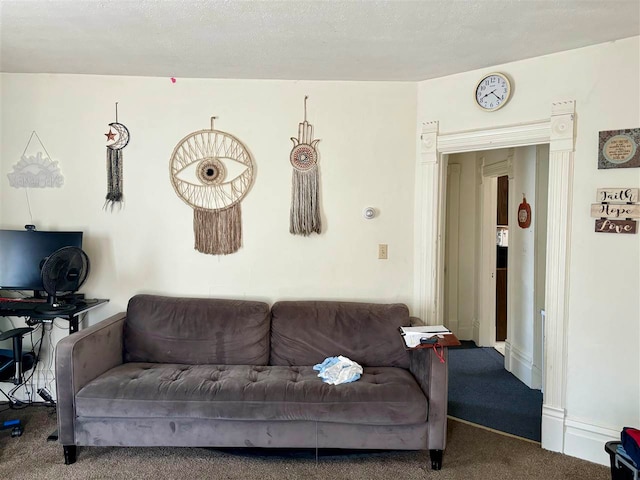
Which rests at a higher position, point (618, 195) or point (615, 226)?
point (618, 195)

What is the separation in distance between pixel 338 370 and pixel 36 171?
2633 millimetres

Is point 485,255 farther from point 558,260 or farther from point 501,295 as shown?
point 558,260

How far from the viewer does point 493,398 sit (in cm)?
296

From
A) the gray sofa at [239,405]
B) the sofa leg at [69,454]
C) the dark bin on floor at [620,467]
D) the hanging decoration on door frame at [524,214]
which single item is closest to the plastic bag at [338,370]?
the gray sofa at [239,405]

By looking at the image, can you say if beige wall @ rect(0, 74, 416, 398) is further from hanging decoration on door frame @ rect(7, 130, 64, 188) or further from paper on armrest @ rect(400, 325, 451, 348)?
paper on armrest @ rect(400, 325, 451, 348)

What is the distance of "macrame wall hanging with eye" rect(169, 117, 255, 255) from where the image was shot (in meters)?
2.81

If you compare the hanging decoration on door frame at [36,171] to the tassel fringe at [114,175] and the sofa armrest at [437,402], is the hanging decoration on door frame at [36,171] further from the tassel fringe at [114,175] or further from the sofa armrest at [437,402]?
the sofa armrest at [437,402]

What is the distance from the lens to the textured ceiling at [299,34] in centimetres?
184

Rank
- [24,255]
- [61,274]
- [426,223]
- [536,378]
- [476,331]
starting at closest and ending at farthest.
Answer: [61,274] < [24,255] < [426,223] < [536,378] < [476,331]

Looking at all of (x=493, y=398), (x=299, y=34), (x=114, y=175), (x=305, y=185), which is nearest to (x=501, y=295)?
(x=493, y=398)

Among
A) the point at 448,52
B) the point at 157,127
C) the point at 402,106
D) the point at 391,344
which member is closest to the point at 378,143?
the point at 402,106

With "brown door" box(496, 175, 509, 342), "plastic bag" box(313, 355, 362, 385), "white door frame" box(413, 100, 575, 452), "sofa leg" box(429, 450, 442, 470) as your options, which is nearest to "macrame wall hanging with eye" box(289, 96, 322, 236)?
"plastic bag" box(313, 355, 362, 385)

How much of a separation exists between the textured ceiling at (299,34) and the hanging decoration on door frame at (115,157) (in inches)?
16.4

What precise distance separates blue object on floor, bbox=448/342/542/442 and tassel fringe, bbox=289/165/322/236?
5.61ft
